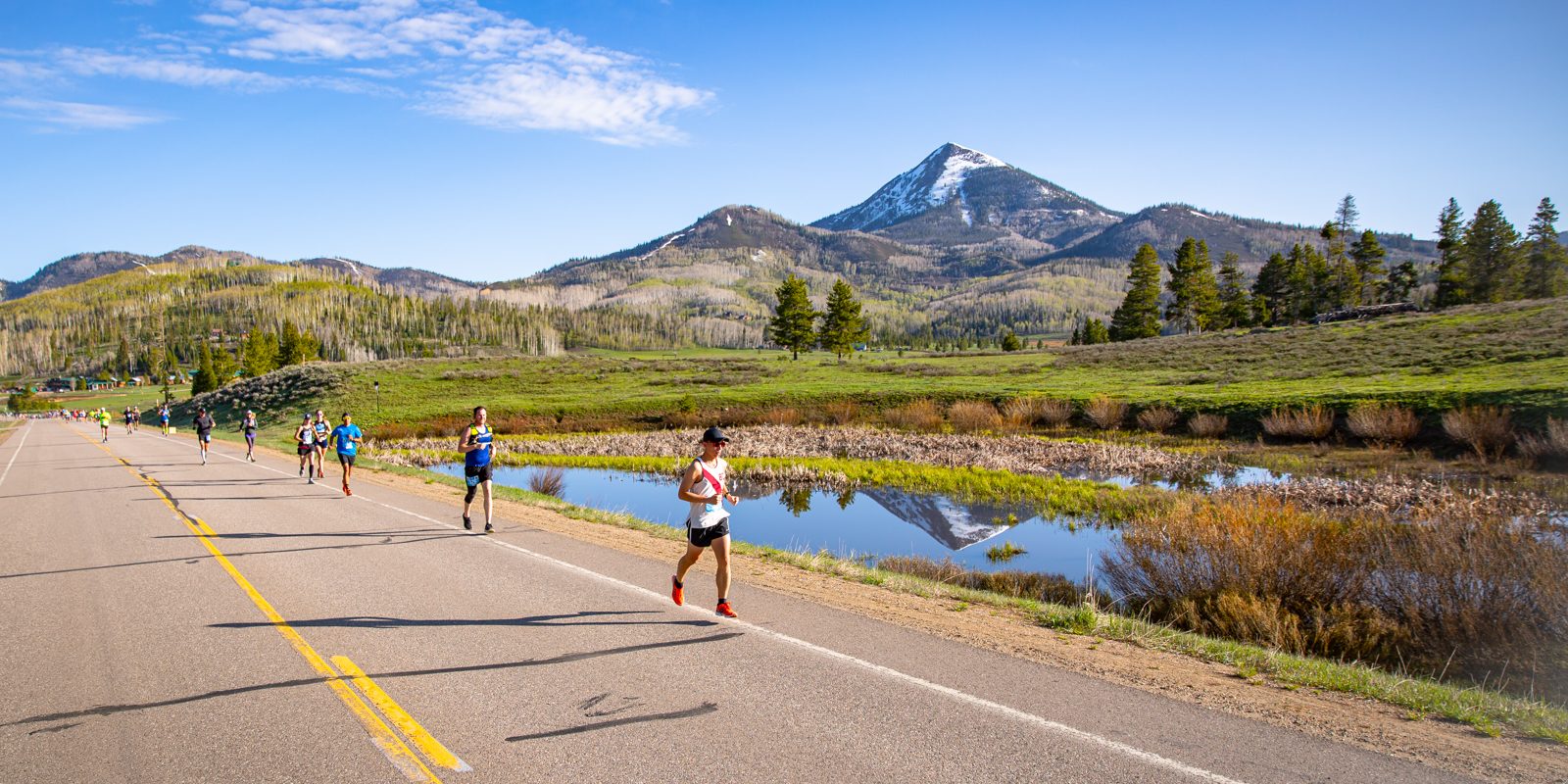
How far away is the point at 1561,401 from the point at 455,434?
49.7 metres

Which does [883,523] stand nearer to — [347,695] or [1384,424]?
[347,695]

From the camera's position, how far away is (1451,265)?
74.8m

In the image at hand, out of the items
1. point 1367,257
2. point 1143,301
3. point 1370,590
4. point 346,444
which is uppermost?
point 1367,257

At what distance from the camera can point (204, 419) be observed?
3153 centimetres

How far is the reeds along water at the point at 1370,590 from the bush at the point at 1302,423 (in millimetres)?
18197

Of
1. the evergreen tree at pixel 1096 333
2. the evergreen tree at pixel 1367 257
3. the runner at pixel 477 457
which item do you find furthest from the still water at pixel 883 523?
the evergreen tree at pixel 1096 333

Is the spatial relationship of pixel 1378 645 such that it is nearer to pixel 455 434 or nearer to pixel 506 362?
pixel 455 434

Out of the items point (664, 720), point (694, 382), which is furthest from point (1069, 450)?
point (694, 382)

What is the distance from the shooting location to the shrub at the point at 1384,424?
86.9 feet

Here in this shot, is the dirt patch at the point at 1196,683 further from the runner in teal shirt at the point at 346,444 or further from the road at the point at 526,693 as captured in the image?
the runner in teal shirt at the point at 346,444

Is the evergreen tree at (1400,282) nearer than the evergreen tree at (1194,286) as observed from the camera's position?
No

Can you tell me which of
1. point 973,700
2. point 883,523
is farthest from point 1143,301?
point 973,700

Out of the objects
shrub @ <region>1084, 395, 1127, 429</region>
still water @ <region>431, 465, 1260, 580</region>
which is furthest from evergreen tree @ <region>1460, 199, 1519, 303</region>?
still water @ <region>431, 465, 1260, 580</region>

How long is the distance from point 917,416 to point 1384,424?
20334mm
